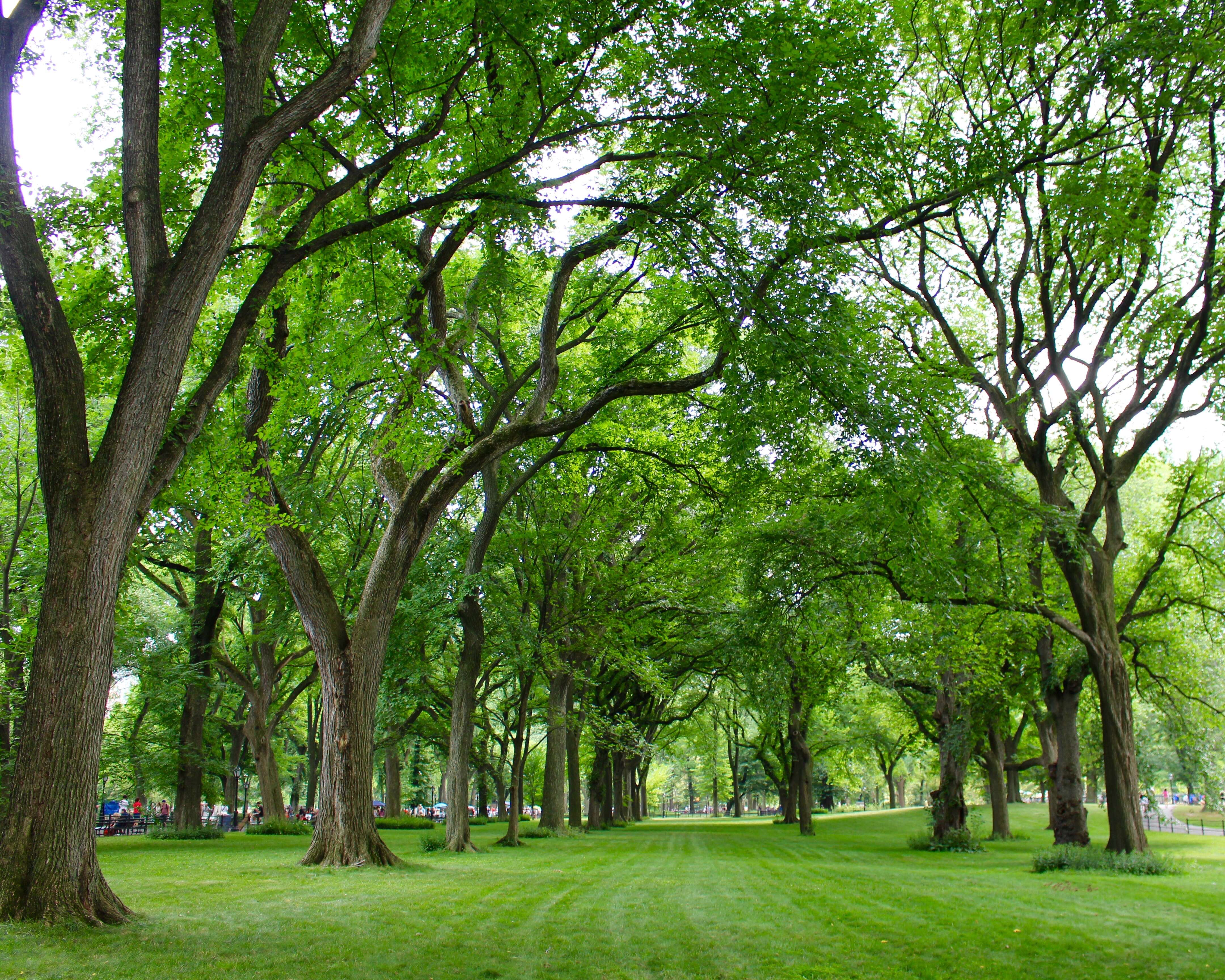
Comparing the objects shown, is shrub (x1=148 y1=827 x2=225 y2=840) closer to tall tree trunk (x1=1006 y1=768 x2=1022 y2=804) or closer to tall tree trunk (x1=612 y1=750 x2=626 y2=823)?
tall tree trunk (x1=612 y1=750 x2=626 y2=823)

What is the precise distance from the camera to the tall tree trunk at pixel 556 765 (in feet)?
83.7

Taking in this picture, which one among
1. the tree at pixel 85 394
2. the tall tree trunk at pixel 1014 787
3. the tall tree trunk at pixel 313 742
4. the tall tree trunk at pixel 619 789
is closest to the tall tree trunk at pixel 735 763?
the tall tree trunk at pixel 619 789

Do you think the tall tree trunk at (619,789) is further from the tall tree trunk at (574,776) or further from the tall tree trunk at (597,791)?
the tall tree trunk at (574,776)

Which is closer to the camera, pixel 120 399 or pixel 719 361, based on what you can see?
pixel 120 399

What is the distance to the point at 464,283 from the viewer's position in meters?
17.1

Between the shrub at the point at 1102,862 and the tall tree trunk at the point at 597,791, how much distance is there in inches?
805

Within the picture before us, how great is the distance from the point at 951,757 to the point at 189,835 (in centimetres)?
2093

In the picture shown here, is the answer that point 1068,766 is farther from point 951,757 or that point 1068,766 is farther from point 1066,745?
point 951,757

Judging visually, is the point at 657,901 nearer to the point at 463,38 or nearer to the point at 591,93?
the point at 591,93

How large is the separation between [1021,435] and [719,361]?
26.4 ft

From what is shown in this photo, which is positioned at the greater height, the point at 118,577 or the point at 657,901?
the point at 118,577

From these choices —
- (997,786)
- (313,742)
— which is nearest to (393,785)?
(313,742)

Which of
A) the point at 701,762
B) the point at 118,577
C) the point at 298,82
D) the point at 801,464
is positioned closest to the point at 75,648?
the point at 118,577

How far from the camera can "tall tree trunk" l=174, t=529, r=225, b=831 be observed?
21531 millimetres
